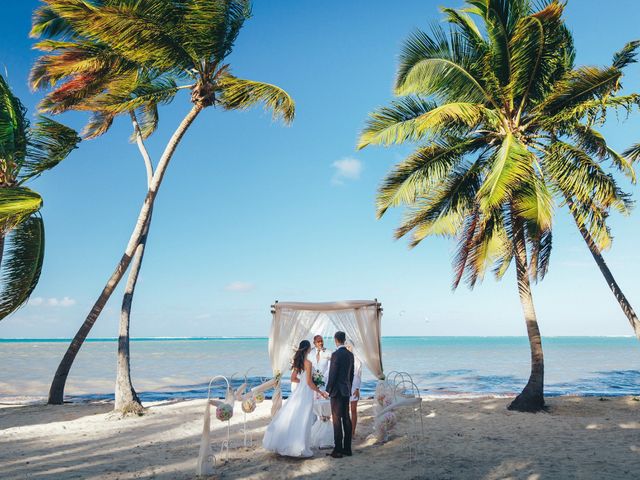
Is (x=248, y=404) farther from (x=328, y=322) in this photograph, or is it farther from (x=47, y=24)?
(x=47, y=24)

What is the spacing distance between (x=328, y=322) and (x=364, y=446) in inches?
114

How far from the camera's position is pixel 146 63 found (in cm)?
1106

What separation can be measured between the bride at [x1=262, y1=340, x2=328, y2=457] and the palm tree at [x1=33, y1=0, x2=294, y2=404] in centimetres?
653

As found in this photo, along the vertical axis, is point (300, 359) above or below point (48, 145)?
below

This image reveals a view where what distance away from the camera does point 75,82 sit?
1045 cm

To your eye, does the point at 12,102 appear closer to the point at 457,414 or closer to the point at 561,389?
the point at 457,414

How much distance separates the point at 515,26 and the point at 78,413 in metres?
13.0

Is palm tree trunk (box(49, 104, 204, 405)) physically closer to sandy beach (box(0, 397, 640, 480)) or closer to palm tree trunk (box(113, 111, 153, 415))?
palm tree trunk (box(113, 111, 153, 415))

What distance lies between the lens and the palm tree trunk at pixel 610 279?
10.4 meters

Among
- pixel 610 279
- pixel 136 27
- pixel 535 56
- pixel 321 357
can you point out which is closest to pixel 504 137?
pixel 535 56

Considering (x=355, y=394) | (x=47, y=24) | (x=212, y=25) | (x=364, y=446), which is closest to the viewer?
(x=364, y=446)

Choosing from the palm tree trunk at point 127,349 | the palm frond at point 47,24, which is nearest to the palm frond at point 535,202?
the palm tree trunk at point 127,349

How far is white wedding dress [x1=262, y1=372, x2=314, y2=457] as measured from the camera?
6.30 meters

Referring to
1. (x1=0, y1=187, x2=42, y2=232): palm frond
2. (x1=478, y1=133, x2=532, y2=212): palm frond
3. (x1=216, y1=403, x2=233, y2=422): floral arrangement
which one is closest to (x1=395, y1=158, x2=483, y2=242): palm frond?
(x1=478, y1=133, x2=532, y2=212): palm frond
